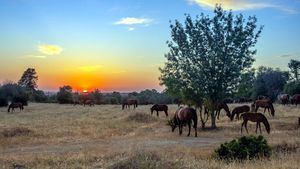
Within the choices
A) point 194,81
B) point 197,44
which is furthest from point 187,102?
point 197,44

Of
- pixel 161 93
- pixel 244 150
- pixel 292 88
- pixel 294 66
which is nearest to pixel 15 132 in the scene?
pixel 244 150

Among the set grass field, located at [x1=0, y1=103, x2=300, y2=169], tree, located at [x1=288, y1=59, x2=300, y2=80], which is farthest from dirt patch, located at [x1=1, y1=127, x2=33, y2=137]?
tree, located at [x1=288, y1=59, x2=300, y2=80]

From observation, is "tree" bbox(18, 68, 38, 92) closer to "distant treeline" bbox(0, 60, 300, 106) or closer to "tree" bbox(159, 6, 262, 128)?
"distant treeline" bbox(0, 60, 300, 106)

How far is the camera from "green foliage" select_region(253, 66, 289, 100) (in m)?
109

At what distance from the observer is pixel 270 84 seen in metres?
113

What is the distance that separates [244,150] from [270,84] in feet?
314

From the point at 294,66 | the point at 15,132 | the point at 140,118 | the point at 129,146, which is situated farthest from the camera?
the point at 294,66

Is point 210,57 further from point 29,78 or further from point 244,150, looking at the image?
point 29,78

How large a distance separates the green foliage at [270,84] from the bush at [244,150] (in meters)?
87.0

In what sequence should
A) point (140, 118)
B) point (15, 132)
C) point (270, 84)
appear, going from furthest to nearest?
point (270, 84), point (140, 118), point (15, 132)

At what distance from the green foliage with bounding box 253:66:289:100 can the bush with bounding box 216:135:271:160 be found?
87032 mm

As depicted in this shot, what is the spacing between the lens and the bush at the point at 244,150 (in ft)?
67.8

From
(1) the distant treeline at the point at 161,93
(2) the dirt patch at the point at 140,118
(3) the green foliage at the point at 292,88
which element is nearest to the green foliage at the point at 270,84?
(1) the distant treeline at the point at 161,93

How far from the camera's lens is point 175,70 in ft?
132
